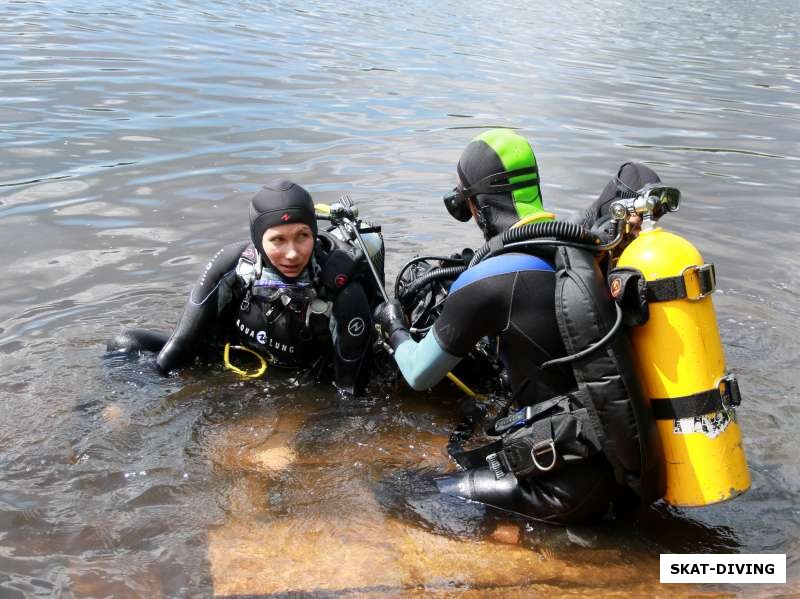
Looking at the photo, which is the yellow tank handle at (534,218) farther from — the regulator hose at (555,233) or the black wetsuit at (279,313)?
the black wetsuit at (279,313)

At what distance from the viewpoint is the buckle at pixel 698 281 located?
2.92 meters

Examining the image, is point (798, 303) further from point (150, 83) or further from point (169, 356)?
point (150, 83)

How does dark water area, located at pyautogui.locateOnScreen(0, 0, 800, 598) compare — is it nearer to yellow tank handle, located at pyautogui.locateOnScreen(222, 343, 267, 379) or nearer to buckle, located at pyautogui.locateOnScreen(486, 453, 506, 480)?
yellow tank handle, located at pyautogui.locateOnScreen(222, 343, 267, 379)

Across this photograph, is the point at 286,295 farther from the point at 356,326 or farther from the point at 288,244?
the point at 356,326

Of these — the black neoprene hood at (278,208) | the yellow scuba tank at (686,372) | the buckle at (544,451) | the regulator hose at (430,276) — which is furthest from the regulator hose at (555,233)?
the black neoprene hood at (278,208)

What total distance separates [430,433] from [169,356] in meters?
1.52

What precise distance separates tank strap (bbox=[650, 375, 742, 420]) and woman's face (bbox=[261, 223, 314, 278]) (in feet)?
6.64

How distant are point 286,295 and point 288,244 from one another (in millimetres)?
294

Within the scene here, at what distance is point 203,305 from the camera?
4.43 metres

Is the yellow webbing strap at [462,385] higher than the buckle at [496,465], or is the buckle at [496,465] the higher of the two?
the buckle at [496,465]

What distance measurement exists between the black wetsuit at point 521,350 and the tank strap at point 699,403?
0.34m

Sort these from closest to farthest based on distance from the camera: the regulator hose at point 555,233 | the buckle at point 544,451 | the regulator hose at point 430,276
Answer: the regulator hose at point 555,233
the buckle at point 544,451
the regulator hose at point 430,276

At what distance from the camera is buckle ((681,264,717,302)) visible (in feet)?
9.59

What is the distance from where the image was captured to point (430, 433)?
4426 millimetres
